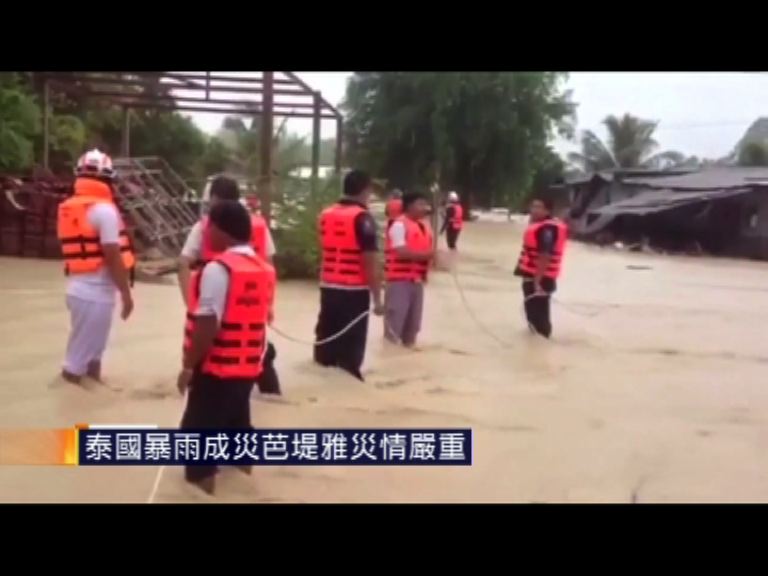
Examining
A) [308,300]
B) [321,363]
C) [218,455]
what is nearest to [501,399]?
[321,363]

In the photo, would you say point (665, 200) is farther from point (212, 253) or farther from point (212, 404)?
point (212, 404)

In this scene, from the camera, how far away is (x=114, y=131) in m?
28.6

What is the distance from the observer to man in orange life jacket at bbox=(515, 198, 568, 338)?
988cm

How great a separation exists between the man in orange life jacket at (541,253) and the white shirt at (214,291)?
5.55m

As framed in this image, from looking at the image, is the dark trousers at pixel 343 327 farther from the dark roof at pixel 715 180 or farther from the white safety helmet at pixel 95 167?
the dark roof at pixel 715 180

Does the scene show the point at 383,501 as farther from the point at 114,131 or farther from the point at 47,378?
the point at 114,131

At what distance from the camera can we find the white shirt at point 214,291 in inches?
184

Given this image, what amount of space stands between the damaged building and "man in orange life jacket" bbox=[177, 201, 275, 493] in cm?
2701

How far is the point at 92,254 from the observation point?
6.50 m

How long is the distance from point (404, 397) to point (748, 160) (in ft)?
135

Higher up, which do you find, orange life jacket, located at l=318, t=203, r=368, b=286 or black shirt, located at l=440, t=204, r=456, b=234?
orange life jacket, located at l=318, t=203, r=368, b=286
